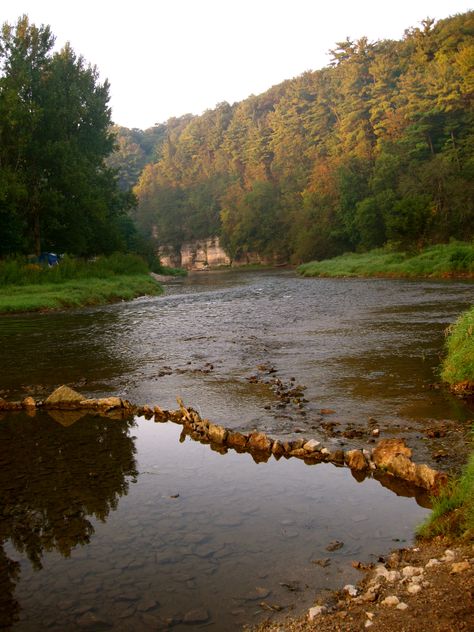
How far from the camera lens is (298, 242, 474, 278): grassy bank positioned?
141 ft

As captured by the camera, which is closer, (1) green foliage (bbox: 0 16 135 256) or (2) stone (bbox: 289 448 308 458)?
(2) stone (bbox: 289 448 308 458)

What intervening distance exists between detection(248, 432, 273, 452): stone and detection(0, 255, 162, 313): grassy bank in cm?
2468

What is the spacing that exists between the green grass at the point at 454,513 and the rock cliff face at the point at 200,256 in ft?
390

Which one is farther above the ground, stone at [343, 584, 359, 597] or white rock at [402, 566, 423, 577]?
white rock at [402, 566, 423, 577]

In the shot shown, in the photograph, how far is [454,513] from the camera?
5734 millimetres

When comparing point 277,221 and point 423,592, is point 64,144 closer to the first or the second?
point 423,592

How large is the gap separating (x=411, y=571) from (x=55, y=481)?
4681mm

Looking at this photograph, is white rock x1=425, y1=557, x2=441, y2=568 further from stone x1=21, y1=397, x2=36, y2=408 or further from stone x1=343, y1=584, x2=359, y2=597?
stone x1=21, y1=397, x2=36, y2=408

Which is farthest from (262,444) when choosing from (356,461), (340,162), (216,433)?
(340,162)

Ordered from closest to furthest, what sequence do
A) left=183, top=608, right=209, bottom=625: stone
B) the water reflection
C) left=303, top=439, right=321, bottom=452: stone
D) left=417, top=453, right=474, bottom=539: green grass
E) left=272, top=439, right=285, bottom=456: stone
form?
left=183, top=608, right=209, bottom=625: stone → left=417, top=453, right=474, bottom=539: green grass → the water reflection → left=303, top=439, right=321, bottom=452: stone → left=272, top=439, right=285, bottom=456: stone

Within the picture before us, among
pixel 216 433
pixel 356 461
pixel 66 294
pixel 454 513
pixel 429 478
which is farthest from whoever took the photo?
pixel 66 294

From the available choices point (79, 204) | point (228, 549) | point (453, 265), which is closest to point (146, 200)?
point (79, 204)

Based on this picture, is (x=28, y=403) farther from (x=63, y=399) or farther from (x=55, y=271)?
(x=55, y=271)

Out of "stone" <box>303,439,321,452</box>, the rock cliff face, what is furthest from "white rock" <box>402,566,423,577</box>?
the rock cliff face
